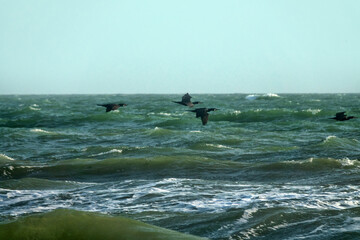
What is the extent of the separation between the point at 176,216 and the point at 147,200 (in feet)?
5.07

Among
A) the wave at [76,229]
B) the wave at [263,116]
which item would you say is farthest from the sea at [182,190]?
the wave at [263,116]

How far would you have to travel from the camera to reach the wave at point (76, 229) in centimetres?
684

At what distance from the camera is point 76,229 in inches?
280

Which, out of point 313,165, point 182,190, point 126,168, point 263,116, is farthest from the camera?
point 263,116

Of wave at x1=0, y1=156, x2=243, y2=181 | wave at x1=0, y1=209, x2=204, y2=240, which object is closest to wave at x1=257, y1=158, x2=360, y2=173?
wave at x1=0, y1=156, x2=243, y2=181

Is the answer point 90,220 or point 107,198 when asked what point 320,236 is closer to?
point 90,220

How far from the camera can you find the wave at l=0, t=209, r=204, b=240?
6840 millimetres

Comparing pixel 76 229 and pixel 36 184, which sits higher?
pixel 76 229

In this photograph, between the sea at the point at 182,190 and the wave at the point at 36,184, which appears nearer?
the sea at the point at 182,190

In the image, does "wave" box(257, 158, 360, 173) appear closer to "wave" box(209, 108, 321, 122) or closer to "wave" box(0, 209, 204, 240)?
"wave" box(0, 209, 204, 240)

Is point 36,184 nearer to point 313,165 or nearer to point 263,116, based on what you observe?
point 313,165

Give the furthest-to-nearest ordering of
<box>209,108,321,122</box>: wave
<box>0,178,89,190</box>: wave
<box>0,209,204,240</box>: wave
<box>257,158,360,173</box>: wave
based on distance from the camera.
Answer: <box>209,108,321,122</box>: wave, <box>257,158,360,173</box>: wave, <box>0,178,89,190</box>: wave, <box>0,209,204,240</box>: wave

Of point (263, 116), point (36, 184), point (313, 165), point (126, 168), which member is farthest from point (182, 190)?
point (263, 116)

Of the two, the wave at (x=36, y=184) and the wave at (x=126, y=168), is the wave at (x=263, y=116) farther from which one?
the wave at (x=36, y=184)
